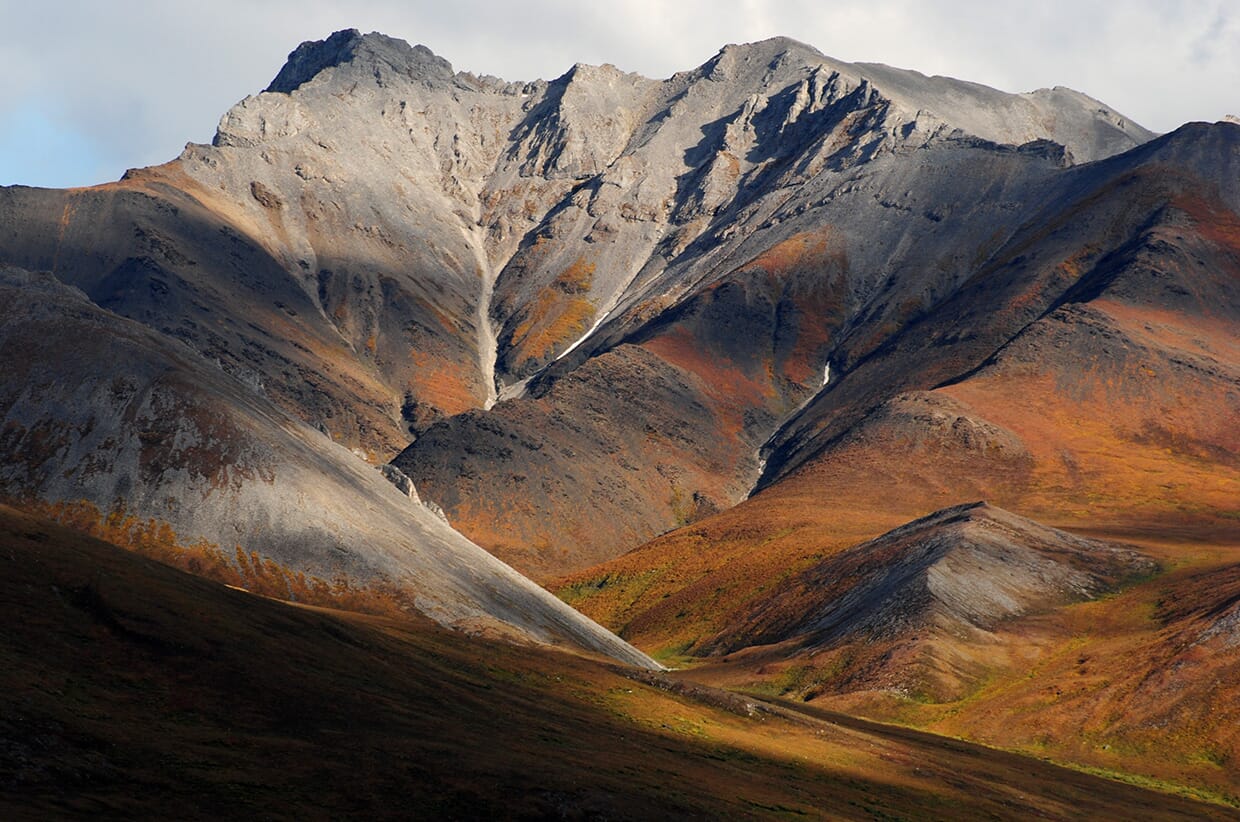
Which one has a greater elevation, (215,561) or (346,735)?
(215,561)

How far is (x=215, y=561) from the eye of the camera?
8188cm

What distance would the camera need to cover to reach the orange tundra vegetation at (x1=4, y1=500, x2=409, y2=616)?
8075 centimetres

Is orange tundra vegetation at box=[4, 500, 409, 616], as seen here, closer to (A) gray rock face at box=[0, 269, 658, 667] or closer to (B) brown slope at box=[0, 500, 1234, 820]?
(A) gray rock face at box=[0, 269, 658, 667]

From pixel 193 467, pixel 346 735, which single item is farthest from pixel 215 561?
pixel 346 735

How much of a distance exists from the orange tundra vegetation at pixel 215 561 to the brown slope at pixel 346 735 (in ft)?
58.5

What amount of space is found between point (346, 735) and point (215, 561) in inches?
1826

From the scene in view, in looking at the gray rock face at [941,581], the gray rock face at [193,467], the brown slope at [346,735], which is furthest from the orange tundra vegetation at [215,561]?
the gray rock face at [941,581]

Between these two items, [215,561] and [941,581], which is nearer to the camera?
[215,561]

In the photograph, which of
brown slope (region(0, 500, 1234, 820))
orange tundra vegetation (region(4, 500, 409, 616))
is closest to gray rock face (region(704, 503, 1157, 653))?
brown slope (region(0, 500, 1234, 820))

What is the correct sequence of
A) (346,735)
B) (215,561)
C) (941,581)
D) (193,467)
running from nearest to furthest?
(346,735), (215,561), (193,467), (941,581)

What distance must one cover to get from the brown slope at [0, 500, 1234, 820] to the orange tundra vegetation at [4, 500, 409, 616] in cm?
1782

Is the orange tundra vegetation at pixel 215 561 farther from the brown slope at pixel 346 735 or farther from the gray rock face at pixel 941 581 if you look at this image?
the gray rock face at pixel 941 581

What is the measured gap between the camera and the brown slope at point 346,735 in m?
31.1

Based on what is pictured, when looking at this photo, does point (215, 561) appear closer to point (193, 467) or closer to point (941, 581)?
point (193, 467)
